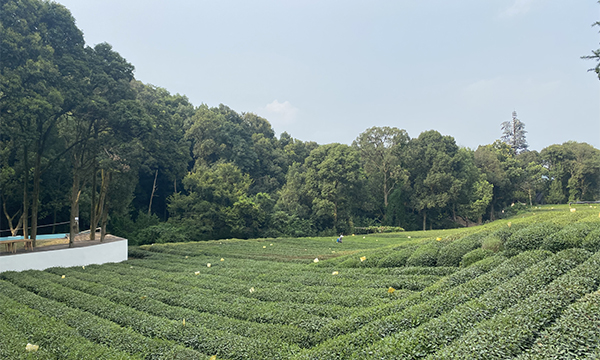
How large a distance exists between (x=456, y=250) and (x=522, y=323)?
19.8 feet

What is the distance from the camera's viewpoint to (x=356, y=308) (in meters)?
7.65

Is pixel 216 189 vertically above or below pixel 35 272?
above

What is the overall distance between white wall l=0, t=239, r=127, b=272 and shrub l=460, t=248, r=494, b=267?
15.9 m

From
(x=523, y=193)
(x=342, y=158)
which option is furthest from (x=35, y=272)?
(x=523, y=193)

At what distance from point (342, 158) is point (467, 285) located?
29.3 m

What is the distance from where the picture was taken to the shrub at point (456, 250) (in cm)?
1030

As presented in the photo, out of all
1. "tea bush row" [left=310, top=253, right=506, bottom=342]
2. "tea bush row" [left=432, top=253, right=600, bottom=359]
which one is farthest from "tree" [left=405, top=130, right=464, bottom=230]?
"tea bush row" [left=432, top=253, right=600, bottom=359]

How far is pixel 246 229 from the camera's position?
31.8 metres

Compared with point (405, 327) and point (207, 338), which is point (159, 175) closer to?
point (207, 338)

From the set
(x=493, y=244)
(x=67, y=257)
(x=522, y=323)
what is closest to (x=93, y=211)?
(x=67, y=257)

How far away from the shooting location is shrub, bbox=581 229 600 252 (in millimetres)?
7152

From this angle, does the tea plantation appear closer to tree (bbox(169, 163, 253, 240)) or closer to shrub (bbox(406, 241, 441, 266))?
shrub (bbox(406, 241, 441, 266))

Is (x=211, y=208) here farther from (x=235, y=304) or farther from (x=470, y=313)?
(x=470, y=313)

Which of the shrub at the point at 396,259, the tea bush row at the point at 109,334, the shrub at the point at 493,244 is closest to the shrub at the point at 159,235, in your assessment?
the tea bush row at the point at 109,334
